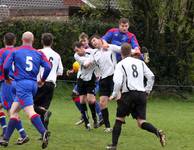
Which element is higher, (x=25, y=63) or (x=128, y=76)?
(x=25, y=63)

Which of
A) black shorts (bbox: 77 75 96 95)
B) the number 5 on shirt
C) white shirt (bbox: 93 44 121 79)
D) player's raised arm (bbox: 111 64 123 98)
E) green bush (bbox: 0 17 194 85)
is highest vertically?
the number 5 on shirt

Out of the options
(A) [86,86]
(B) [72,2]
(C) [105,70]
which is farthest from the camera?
(B) [72,2]

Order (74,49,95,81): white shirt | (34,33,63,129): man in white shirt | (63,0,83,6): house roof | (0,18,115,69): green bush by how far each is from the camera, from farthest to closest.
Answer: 1. (63,0,83,6): house roof
2. (0,18,115,69): green bush
3. (74,49,95,81): white shirt
4. (34,33,63,129): man in white shirt

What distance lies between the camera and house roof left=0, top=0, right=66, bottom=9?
31.8 metres

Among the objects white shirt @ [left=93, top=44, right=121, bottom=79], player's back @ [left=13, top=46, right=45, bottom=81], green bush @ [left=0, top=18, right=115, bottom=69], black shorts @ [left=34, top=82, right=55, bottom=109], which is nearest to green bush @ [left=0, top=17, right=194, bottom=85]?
green bush @ [left=0, top=18, right=115, bottom=69]

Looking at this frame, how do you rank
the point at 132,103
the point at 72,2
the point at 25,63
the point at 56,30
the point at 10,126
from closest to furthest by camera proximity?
1. the point at 25,63
2. the point at 10,126
3. the point at 132,103
4. the point at 56,30
5. the point at 72,2

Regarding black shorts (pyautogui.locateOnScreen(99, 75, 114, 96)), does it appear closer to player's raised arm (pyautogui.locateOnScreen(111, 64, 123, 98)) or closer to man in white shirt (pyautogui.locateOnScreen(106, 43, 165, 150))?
man in white shirt (pyautogui.locateOnScreen(106, 43, 165, 150))

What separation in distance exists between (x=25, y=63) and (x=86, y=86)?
12.5ft

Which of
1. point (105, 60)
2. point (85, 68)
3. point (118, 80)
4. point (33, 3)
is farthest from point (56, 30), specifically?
point (118, 80)

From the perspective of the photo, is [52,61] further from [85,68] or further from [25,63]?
[85,68]

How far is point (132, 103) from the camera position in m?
10.5

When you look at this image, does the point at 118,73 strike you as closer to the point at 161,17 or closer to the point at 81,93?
the point at 81,93

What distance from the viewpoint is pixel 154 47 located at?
24.4 m

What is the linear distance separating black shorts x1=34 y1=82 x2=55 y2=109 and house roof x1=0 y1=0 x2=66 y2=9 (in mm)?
20068
